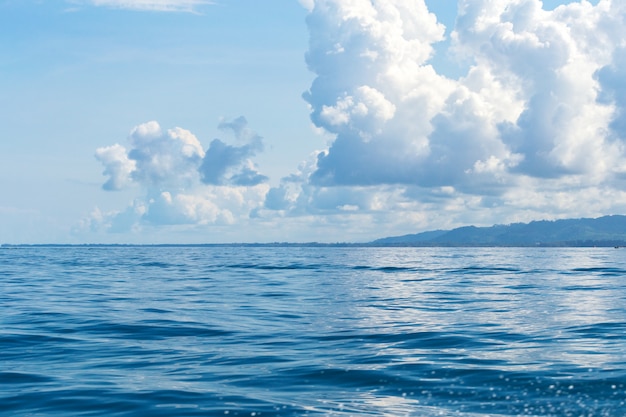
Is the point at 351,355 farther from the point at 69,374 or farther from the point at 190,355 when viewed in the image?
the point at 69,374

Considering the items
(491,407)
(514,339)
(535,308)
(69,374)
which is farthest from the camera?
(535,308)

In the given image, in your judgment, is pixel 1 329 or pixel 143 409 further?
pixel 1 329

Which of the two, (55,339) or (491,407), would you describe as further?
(55,339)

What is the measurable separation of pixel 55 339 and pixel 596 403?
20.0m

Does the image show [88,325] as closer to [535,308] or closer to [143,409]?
[143,409]

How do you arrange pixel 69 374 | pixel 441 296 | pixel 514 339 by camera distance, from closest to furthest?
pixel 69 374 < pixel 514 339 < pixel 441 296

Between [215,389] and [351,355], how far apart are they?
20.6ft

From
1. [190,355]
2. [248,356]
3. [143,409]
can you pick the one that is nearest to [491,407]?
[143,409]

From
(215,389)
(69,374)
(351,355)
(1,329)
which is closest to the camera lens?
(215,389)

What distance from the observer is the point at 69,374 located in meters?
20.0

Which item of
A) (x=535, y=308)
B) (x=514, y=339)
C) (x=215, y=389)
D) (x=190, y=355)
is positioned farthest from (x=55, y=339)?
(x=535, y=308)

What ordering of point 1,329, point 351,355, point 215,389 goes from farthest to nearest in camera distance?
1. point 1,329
2. point 351,355
3. point 215,389

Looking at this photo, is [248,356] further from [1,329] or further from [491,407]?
[1,329]

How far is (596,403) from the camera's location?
53.0ft
